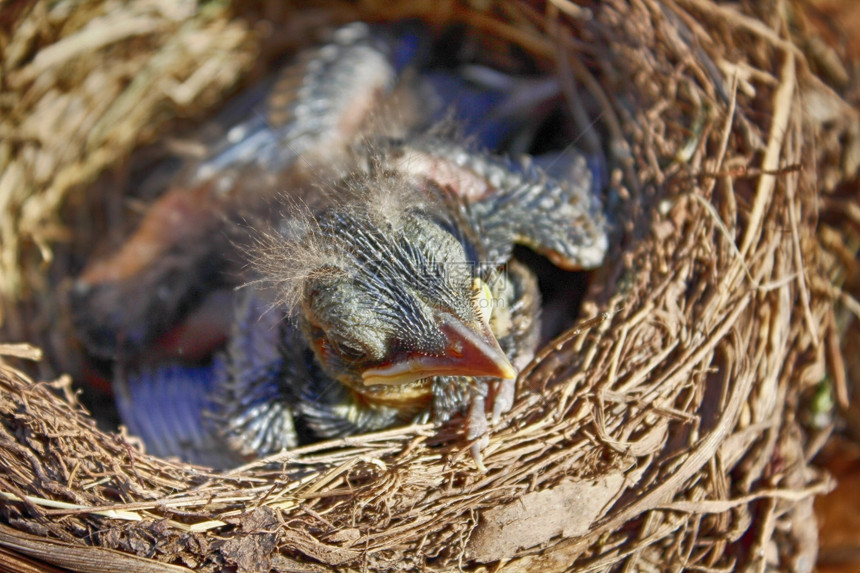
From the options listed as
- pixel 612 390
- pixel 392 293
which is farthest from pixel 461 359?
pixel 612 390

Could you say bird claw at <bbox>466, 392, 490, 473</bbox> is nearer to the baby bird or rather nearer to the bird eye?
the baby bird

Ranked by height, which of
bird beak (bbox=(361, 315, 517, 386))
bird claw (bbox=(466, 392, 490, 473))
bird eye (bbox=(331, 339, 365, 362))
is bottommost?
bird claw (bbox=(466, 392, 490, 473))

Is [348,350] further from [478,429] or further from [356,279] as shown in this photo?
[478,429]

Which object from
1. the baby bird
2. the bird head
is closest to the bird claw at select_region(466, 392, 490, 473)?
the baby bird

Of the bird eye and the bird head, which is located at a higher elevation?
A: the bird head

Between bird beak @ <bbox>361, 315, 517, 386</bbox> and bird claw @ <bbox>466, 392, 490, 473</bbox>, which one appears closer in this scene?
bird beak @ <bbox>361, 315, 517, 386</bbox>

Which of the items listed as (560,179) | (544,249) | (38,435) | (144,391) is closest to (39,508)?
(38,435)

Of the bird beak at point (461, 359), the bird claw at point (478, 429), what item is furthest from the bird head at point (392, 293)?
the bird claw at point (478, 429)

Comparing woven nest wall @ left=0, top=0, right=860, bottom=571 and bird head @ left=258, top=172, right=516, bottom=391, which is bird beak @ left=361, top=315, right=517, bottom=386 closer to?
bird head @ left=258, top=172, right=516, bottom=391
